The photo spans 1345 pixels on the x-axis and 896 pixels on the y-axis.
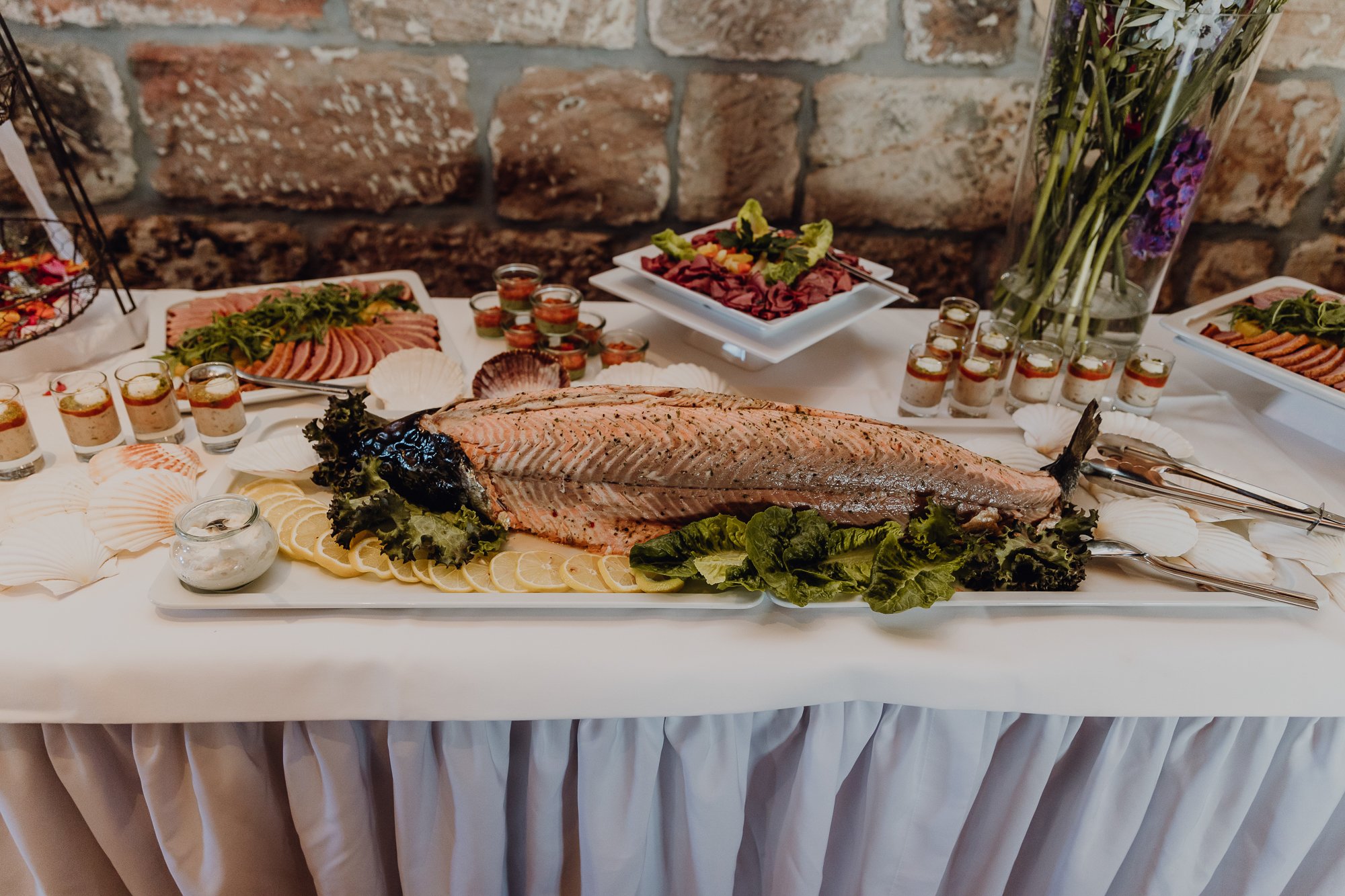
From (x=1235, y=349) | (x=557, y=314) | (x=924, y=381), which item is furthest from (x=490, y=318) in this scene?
(x=1235, y=349)

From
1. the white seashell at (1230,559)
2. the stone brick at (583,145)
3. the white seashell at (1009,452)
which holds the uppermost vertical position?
the stone brick at (583,145)

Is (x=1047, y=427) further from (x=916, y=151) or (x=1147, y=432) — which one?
(x=916, y=151)

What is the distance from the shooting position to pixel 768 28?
2.10 m

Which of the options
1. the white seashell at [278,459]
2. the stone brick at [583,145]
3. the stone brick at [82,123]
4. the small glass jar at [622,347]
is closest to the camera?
the white seashell at [278,459]

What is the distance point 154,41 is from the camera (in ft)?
6.56

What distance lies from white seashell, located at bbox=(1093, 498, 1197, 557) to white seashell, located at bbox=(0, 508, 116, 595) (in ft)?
4.84

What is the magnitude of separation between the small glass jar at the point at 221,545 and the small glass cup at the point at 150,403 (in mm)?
393

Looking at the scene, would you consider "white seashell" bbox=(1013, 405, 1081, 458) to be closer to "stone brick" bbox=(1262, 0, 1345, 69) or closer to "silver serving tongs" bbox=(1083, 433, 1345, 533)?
"silver serving tongs" bbox=(1083, 433, 1345, 533)

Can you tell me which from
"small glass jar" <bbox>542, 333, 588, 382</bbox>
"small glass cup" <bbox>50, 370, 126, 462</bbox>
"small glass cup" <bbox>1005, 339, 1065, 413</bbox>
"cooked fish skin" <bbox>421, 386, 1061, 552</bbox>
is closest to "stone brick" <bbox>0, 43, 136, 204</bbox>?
"small glass cup" <bbox>50, 370, 126, 462</bbox>

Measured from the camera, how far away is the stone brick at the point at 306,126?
6.73 ft

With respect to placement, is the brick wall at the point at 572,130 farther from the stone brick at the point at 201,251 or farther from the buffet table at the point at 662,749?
the buffet table at the point at 662,749

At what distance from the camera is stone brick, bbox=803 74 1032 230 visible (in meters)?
2.19

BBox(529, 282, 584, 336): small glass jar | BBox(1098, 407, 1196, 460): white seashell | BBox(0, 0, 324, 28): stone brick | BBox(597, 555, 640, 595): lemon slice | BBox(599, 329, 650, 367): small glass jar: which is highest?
BBox(0, 0, 324, 28): stone brick

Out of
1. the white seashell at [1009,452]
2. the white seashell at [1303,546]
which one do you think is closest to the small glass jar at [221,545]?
the white seashell at [1009,452]
